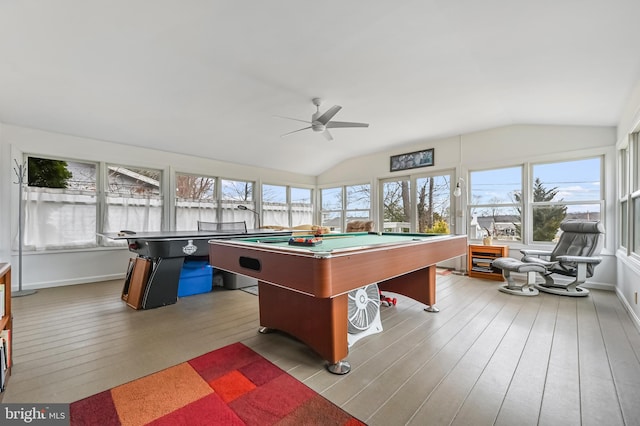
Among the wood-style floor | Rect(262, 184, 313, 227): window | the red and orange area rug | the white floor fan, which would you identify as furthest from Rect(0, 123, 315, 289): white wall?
the white floor fan

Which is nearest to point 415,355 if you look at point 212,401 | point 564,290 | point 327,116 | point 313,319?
point 313,319

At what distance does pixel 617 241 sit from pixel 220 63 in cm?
556

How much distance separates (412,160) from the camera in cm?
582

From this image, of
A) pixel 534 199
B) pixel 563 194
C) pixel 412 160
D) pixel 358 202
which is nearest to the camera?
pixel 563 194

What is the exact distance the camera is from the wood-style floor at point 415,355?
1465 millimetres

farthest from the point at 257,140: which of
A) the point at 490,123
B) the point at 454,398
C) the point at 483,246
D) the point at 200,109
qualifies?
the point at 454,398

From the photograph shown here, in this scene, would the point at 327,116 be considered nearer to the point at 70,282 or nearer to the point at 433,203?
the point at 433,203

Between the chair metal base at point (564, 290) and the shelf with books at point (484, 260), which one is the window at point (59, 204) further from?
the chair metal base at point (564, 290)

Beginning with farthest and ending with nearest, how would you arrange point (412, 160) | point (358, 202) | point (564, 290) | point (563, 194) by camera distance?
point (358, 202), point (412, 160), point (563, 194), point (564, 290)

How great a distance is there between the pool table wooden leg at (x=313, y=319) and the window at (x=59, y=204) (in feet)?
12.3

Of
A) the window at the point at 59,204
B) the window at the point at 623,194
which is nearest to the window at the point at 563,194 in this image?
the window at the point at 623,194

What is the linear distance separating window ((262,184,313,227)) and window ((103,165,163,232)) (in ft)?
7.50

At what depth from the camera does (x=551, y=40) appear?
227 cm

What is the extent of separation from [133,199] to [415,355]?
4.95 metres
